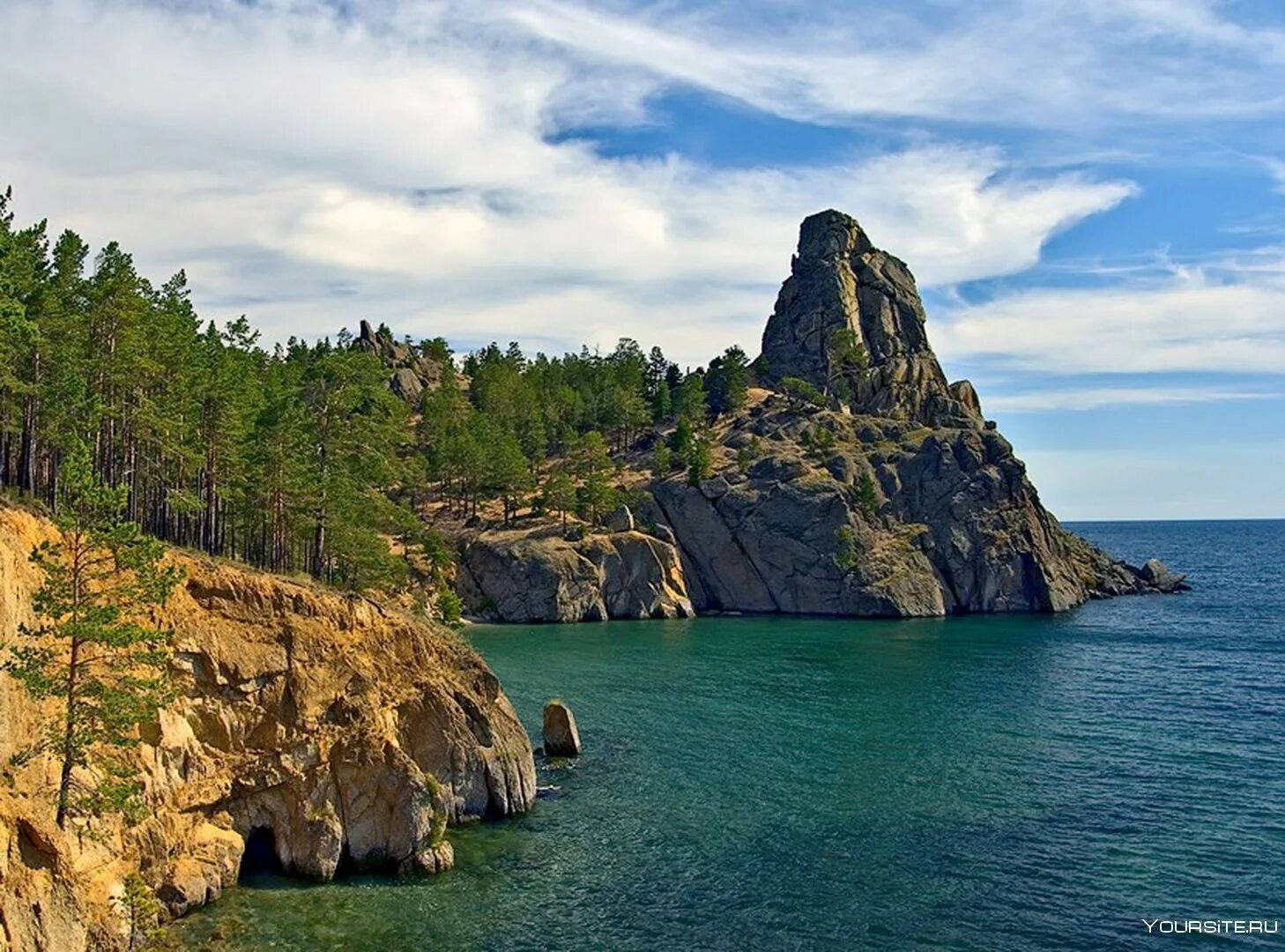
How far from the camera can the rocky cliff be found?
122 m

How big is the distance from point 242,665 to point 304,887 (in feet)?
27.5

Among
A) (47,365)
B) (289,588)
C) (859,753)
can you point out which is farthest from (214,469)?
(859,753)

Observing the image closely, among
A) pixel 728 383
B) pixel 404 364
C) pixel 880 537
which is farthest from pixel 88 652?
pixel 404 364

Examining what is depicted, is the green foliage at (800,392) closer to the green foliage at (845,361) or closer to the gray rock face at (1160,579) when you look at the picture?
the green foliage at (845,361)

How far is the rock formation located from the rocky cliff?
60.3 m

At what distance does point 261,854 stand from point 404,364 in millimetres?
150098

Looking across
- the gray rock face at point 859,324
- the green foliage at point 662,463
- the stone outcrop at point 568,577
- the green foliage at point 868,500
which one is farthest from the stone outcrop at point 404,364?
the green foliage at point 868,500

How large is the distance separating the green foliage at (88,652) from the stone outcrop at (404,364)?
138 meters

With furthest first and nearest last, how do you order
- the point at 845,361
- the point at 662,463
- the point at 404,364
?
1. the point at 404,364
2. the point at 845,361
3. the point at 662,463

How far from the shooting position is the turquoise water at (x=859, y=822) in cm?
3086

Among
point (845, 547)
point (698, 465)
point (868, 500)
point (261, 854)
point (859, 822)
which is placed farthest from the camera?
point (698, 465)

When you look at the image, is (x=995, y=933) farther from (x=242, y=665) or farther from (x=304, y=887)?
(x=242, y=665)

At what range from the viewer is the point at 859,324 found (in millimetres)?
168250

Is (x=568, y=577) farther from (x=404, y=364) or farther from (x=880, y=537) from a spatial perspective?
(x=404, y=364)
